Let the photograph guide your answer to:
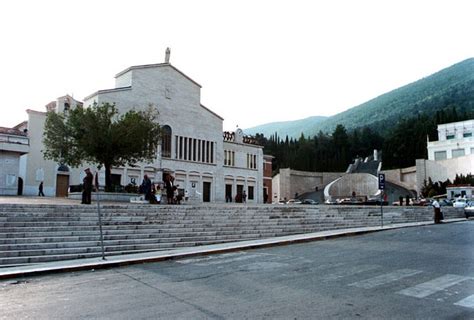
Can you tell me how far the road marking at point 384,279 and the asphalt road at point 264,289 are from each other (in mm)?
18

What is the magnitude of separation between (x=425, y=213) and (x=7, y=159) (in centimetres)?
Result: 3421

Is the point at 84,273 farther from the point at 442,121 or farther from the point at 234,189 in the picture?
the point at 442,121

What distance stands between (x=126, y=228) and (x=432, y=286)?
1078 centimetres

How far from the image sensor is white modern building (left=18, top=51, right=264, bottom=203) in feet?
142

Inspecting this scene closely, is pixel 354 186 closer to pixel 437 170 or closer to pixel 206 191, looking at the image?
pixel 437 170

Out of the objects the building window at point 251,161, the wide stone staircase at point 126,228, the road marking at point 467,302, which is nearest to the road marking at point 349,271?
the road marking at point 467,302

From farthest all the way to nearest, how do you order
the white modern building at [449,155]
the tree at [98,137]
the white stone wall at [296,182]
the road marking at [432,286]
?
1. the white stone wall at [296,182]
2. the white modern building at [449,155]
3. the tree at [98,137]
4. the road marking at [432,286]

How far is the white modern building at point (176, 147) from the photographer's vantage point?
142 ft

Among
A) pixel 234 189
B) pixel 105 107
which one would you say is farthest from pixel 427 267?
pixel 234 189

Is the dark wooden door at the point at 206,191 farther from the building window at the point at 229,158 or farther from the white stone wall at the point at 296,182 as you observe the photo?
the white stone wall at the point at 296,182

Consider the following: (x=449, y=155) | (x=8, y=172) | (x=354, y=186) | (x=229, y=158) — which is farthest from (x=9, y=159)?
(x=449, y=155)

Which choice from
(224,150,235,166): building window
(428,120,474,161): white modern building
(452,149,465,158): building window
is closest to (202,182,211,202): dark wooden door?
(224,150,235,166): building window

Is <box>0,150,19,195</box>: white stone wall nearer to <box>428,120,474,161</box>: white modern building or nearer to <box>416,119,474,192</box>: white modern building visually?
<box>416,119,474,192</box>: white modern building

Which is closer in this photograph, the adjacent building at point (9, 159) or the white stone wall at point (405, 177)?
the adjacent building at point (9, 159)
